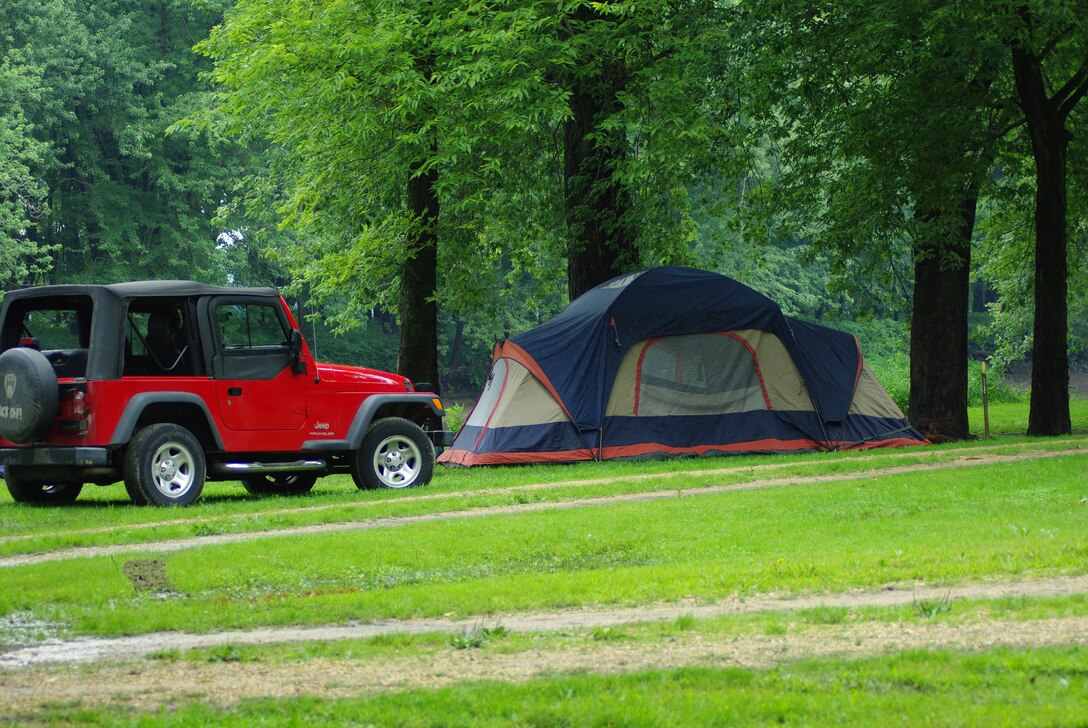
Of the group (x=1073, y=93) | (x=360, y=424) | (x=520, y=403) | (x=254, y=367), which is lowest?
(x=360, y=424)

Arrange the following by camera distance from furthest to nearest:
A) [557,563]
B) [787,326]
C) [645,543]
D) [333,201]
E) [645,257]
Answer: [645,257], [333,201], [787,326], [645,543], [557,563]

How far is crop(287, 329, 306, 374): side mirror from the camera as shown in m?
16.0

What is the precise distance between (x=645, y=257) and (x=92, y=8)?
94.6 feet

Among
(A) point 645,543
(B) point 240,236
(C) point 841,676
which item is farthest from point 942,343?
(B) point 240,236

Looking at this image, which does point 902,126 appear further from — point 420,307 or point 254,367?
point 254,367

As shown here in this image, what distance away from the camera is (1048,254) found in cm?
2209

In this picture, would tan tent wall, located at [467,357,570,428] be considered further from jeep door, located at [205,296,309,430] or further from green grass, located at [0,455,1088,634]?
green grass, located at [0,455,1088,634]

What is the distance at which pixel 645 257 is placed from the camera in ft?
91.8

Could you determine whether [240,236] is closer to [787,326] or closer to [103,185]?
[103,185]

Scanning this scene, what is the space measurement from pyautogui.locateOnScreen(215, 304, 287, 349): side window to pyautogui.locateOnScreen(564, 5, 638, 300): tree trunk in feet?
29.4

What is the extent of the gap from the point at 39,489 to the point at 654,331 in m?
9.08

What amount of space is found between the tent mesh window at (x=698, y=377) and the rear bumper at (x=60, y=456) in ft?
28.1

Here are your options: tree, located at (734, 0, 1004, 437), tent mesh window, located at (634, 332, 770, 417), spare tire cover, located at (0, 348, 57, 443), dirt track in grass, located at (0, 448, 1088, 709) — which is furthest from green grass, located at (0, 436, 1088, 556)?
dirt track in grass, located at (0, 448, 1088, 709)

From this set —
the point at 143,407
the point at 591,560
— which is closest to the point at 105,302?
the point at 143,407
